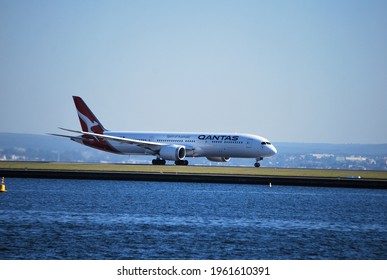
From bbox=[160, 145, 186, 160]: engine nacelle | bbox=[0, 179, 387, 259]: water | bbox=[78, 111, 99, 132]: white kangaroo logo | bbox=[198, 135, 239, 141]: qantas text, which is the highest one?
bbox=[78, 111, 99, 132]: white kangaroo logo

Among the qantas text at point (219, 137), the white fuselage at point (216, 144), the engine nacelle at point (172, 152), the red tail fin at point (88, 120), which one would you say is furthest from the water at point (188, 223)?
the red tail fin at point (88, 120)

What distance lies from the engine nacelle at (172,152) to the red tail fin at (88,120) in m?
14.1

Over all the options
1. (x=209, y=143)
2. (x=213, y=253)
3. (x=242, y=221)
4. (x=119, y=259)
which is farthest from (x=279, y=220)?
(x=209, y=143)

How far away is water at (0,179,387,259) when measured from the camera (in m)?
40.7

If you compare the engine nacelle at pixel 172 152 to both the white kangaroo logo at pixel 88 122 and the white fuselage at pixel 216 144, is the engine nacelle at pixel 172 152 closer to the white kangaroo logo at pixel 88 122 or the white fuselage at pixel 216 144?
the white fuselage at pixel 216 144

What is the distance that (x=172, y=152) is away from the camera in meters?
107

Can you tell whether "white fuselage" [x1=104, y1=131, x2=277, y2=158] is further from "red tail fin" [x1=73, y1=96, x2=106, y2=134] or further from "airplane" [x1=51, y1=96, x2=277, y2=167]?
"red tail fin" [x1=73, y1=96, x2=106, y2=134]

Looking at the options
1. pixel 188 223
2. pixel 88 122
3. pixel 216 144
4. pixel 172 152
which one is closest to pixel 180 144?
pixel 172 152

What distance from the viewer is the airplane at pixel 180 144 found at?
10719 centimetres

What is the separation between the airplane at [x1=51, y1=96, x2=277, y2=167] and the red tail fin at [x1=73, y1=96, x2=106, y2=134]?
50 centimetres

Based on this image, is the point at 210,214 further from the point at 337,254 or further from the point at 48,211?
the point at 337,254

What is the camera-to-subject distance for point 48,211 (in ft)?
186

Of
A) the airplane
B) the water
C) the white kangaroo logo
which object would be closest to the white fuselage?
the airplane
